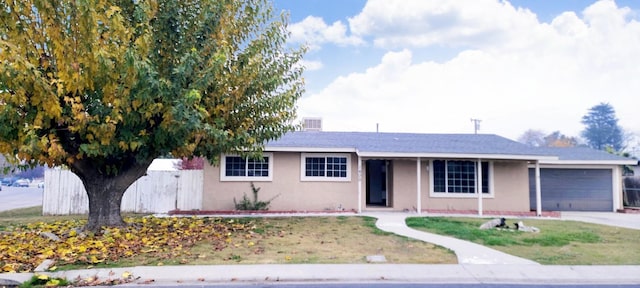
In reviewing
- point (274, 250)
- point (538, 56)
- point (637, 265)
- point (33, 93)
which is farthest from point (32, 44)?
point (538, 56)

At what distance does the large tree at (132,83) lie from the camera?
707cm

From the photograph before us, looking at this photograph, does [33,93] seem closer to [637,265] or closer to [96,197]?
[96,197]

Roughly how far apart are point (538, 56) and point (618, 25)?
118 inches

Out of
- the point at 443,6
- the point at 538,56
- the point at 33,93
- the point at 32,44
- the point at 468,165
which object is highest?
the point at 443,6

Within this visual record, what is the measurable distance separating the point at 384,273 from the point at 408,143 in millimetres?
9789

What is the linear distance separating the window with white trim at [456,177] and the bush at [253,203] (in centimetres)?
671

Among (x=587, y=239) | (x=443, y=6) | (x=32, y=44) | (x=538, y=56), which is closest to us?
(x=32, y=44)

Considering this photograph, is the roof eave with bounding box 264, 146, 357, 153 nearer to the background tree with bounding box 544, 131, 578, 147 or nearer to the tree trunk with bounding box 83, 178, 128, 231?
the tree trunk with bounding box 83, 178, 128, 231

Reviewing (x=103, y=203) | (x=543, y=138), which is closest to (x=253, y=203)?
(x=103, y=203)

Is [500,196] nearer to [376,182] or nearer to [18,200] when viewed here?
[376,182]

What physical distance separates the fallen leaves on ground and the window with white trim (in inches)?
310

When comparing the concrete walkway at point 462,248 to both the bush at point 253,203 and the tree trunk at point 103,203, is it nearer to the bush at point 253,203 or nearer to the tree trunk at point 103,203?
the bush at point 253,203

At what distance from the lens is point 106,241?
8367 millimetres

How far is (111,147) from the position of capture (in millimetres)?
8328
